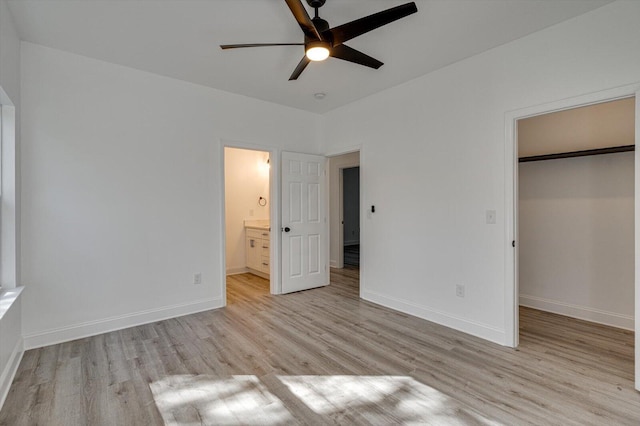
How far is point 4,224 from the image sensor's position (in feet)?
8.27

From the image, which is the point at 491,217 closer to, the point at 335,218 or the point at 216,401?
the point at 216,401

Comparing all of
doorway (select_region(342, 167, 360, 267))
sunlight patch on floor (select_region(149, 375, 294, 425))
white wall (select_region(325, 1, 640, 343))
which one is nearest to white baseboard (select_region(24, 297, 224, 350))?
sunlight patch on floor (select_region(149, 375, 294, 425))

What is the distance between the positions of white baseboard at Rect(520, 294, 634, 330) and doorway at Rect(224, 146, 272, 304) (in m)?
3.85

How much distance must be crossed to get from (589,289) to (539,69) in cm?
245

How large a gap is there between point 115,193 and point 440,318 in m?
3.72

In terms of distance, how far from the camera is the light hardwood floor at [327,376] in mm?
1951

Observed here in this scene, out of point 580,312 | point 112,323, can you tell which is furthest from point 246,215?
point 580,312

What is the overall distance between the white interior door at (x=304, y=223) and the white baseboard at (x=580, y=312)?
279 centimetres

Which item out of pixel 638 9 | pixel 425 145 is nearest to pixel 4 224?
pixel 425 145

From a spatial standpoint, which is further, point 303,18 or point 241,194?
point 241,194

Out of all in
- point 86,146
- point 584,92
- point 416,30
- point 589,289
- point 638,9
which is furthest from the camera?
point 589,289

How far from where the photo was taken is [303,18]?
6.32 feet

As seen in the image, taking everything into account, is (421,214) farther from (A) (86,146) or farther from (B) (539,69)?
(A) (86,146)

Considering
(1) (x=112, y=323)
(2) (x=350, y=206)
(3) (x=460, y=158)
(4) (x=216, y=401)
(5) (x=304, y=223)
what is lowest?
(4) (x=216, y=401)
